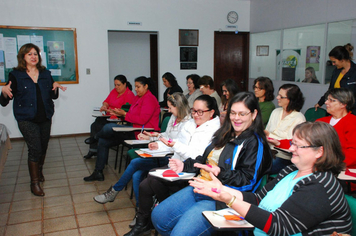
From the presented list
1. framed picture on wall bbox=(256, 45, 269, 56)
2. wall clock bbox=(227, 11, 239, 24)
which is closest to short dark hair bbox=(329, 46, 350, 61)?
framed picture on wall bbox=(256, 45, 269, 56)

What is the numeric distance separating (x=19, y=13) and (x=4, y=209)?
A: 13.4 feet

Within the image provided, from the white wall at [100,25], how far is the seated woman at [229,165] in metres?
4.72

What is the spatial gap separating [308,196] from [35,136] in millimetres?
2869

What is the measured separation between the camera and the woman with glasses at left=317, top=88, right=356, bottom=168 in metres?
2.42

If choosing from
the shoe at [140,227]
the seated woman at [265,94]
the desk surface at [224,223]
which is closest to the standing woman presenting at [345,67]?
the seated woman at [265,94]

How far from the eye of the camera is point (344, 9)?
4750 mm

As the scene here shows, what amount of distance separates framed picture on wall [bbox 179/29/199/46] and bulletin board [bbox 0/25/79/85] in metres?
2.25

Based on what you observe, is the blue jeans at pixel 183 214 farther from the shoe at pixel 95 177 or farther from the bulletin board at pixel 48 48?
the bulletin board at pixel 48 48

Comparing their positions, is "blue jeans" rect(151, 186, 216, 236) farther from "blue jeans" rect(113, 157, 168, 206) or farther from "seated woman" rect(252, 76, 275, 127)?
"seated woman" rect(252, 76, 275, 127)

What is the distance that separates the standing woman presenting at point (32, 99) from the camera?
3158 millimetres

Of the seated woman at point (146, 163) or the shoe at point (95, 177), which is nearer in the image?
the seated woman at point (146, 163)

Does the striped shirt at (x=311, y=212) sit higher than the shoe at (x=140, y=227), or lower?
higher

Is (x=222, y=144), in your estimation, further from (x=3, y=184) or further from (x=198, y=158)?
(x=3, y=184)

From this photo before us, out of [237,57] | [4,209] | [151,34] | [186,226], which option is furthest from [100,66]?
[186,226]
